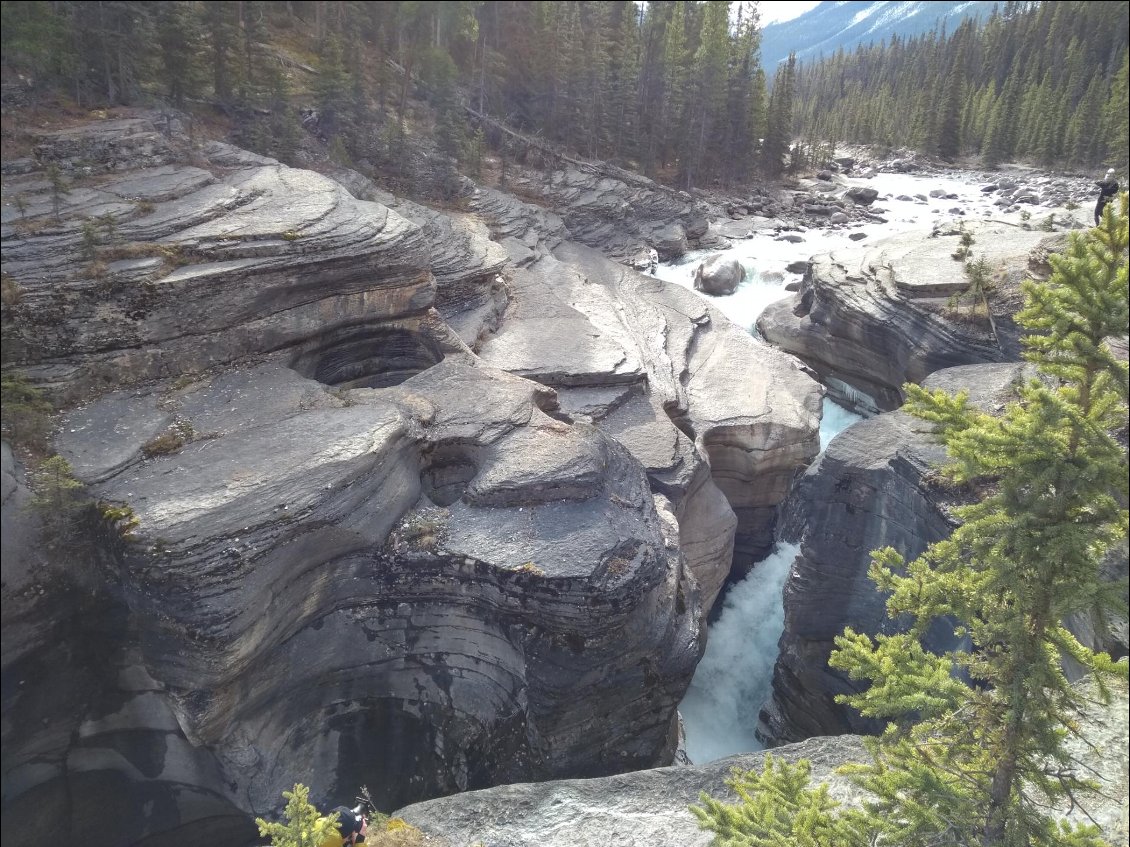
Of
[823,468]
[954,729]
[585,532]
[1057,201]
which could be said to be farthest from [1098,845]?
[1057,201]

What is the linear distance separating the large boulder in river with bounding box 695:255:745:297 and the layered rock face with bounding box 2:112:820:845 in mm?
17988

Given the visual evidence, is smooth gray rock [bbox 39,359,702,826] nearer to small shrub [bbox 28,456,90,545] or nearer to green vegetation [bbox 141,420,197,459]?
green vegetation [bbox 141,420,197,459]

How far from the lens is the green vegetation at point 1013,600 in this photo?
502 centimetres

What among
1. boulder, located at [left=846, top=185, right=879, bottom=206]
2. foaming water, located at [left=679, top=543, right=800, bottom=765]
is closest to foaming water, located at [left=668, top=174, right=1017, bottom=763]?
foaming water, located at [left=679, top=543, right=800, bottom=765]

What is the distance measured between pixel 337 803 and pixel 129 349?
30.0 feet

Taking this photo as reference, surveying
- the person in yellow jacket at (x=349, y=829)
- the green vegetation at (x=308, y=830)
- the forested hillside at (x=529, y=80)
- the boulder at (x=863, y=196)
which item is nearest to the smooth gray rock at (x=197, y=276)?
the forested hillside at (x=529, y=80)

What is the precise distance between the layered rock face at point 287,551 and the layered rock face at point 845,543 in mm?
3560

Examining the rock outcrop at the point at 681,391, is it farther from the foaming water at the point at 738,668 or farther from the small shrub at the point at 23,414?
the small shrub at the point at 23,414

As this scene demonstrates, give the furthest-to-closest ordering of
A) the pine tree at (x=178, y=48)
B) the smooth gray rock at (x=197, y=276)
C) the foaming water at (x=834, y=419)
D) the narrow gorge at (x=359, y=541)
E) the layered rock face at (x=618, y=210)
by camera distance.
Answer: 1. the layered rock face at (x=618, y=210)
2. the foaming water at (x=834, y=419)
3. the pine tree at (x=178, y=48)
4. the smooth gray rock at (x=197, y=276)
5. the narrow gorge at (x=359, y=541)

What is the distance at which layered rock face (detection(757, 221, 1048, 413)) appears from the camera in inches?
810

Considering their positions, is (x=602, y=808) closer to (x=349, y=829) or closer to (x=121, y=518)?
(x=349, y=829)

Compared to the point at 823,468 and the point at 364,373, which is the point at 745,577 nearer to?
the point at 823,468

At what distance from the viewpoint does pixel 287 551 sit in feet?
35.3

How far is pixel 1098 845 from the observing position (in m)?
5.68
